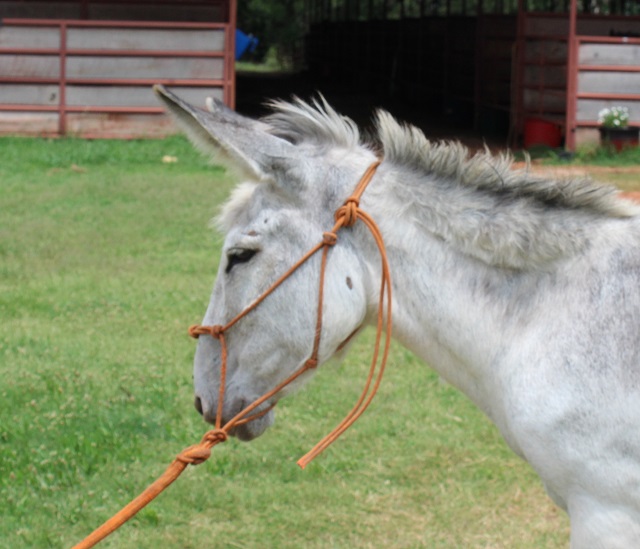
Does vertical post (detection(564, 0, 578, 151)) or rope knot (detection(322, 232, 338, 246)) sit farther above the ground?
vertical post (detection(564, 0, 578, 151))

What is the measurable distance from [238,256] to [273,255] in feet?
0.34

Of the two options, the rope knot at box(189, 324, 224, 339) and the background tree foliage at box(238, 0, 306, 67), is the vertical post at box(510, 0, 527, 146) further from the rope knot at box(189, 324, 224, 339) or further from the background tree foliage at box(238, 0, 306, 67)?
the background tree foliage at box(238, 0, 306, 67)

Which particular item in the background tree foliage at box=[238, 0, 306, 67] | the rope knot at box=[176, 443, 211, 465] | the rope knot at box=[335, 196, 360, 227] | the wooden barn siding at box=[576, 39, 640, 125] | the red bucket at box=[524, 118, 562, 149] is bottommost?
the rope knot at box=[176, 443, 211, 465]

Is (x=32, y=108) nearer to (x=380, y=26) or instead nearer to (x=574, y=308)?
(x=574, y=308)

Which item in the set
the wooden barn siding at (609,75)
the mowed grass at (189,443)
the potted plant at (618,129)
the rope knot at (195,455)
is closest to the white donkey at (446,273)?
the rope knot at (195,455)

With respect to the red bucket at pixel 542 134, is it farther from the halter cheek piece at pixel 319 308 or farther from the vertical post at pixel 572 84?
the halter cheek piece at pixel 319 308

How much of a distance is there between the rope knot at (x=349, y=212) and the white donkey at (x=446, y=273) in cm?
4

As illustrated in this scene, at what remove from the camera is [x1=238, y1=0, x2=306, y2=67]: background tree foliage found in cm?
4458

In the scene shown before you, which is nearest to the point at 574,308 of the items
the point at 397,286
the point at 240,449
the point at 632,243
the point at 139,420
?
the point at 632,243

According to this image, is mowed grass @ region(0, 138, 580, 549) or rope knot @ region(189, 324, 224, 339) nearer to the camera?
rope knot @ region(189, 324, 224, 339)

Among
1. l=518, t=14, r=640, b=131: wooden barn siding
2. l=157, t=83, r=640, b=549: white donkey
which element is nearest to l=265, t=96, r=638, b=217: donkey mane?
l=157, t=83, r=640, b=549: white donkey

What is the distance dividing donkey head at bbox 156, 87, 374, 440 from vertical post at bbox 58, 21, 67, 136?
42.4 feet

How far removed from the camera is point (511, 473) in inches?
197

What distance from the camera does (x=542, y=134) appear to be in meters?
16.3
